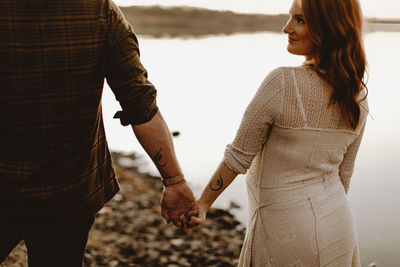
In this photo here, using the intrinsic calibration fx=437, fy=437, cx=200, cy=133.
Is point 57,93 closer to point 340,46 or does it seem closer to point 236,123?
point 340,46

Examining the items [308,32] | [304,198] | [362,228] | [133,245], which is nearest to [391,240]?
[362,228]

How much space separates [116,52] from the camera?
5.30ft

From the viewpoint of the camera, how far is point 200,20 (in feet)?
111

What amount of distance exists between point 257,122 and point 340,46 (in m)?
0.44

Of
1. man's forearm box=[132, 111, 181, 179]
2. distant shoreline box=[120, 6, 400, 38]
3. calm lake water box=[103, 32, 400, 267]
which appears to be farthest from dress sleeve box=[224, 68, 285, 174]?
distant shoreline box=[120, 6, 400, 38]

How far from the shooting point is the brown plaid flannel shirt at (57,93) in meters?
1.42

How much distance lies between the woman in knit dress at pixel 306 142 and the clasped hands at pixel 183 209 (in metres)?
0.19

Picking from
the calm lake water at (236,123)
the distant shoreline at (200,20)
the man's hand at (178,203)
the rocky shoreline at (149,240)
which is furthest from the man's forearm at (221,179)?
the distant shoreline at (200,20)

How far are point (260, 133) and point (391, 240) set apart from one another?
318cm

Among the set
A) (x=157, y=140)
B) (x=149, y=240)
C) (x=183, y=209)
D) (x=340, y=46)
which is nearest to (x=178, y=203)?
(x=183, y=209)

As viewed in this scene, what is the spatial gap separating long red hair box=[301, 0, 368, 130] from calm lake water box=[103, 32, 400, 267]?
246mm

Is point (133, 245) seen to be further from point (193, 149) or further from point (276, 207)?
point (193, 149)

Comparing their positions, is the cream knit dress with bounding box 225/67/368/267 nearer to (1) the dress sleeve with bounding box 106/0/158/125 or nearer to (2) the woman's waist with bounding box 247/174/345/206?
(2) the woman's waist with bounding box 247/174/345/206

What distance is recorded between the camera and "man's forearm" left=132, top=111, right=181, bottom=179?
5.92 feet
